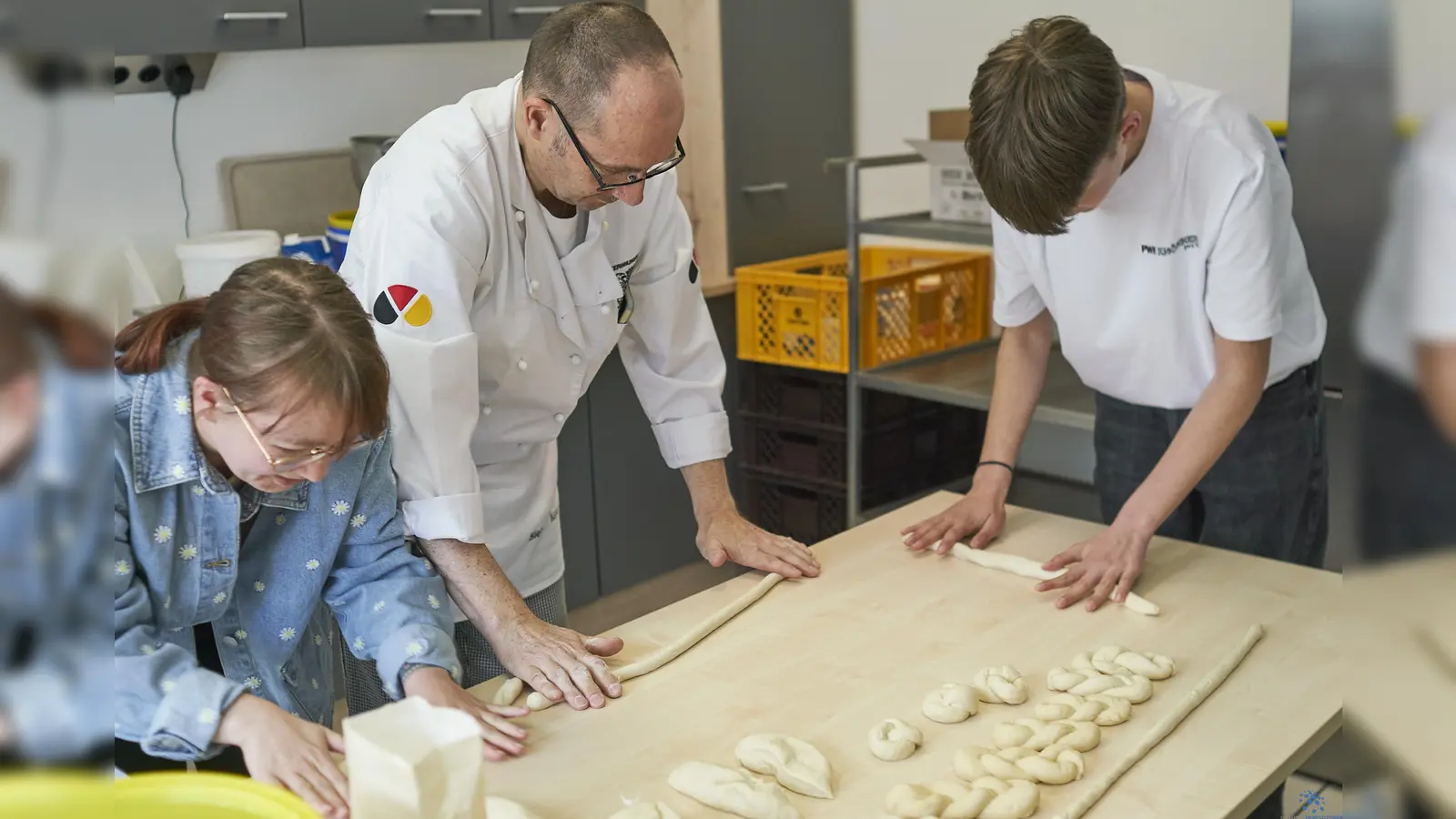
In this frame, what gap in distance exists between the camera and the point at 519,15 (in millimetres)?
2984

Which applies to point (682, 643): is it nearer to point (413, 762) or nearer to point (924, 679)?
point (924, 679)

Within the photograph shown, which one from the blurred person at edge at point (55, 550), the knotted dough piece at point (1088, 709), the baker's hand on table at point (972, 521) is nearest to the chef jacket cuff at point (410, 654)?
the knotted dough piece at point (1088, 709)

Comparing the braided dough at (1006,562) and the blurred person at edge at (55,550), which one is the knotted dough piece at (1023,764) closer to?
the braided dough at (1006,562)

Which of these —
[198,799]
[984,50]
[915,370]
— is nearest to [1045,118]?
[198,799]

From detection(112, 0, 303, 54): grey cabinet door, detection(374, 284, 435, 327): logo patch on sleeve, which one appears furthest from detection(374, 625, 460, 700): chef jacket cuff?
detection(112, 0, 303, 54): grey cabinet door

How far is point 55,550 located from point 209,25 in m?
2.61

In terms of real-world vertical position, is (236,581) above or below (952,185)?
below

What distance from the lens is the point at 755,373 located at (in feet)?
11.2

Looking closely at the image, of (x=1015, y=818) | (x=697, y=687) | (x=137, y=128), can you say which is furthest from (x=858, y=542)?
(x=137, y=128)

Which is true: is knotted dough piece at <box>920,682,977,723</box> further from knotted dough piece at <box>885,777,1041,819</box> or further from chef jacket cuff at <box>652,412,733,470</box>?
chef jacket cuff at <box>652,412,733,470</box>

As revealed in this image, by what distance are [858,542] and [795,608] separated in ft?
0.87

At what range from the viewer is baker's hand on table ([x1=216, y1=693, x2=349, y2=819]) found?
1.03 meters

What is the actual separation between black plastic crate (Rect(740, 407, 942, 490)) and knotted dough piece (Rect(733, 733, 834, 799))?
2007 mm

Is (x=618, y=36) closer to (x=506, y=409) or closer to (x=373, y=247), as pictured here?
(x=373, y=247)
